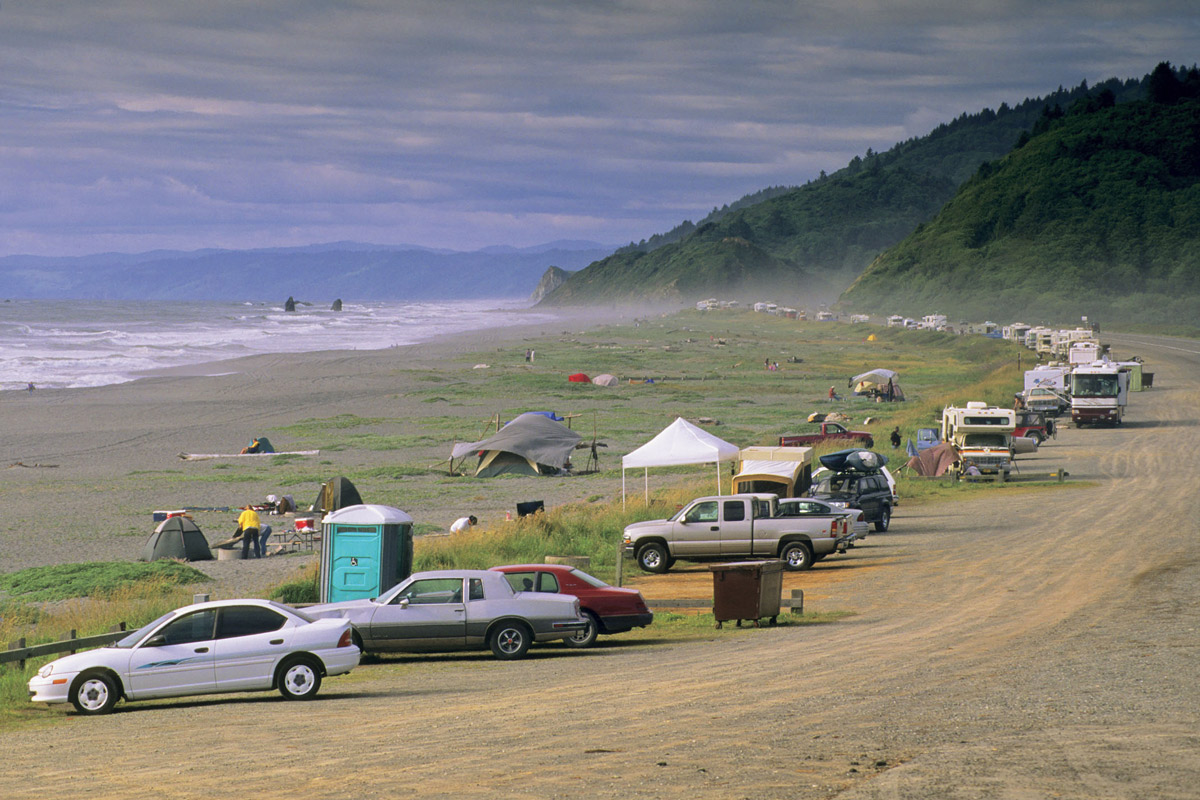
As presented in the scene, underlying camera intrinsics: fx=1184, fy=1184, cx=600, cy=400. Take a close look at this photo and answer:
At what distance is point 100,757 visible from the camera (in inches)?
Answer: 491

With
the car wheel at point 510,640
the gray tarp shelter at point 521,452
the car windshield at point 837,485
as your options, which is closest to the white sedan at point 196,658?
the car wheel at point 510,640

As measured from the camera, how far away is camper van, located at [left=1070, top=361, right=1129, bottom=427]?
6034cm

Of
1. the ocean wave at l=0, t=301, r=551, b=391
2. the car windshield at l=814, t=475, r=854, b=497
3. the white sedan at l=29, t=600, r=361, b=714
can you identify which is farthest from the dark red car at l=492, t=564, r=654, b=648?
the ocean wave at l=0, t=301, r=551, b=391

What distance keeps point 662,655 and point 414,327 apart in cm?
17387

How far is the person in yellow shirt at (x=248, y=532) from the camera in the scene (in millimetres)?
29953

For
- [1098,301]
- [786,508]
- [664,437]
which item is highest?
[1098,301]

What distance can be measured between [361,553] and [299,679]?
5.29m

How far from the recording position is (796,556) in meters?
27.9

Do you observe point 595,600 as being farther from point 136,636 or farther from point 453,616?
point 136,636

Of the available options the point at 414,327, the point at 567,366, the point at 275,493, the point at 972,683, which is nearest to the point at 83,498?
the point at 275,493

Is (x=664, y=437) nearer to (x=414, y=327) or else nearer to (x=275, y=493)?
(x=275, y=493)

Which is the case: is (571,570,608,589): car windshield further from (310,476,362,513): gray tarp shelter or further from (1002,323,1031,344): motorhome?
(1002,323,1031,344): motorhome

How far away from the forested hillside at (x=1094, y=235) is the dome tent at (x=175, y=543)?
154 m

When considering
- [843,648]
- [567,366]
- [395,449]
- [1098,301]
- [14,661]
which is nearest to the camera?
[14,661]
